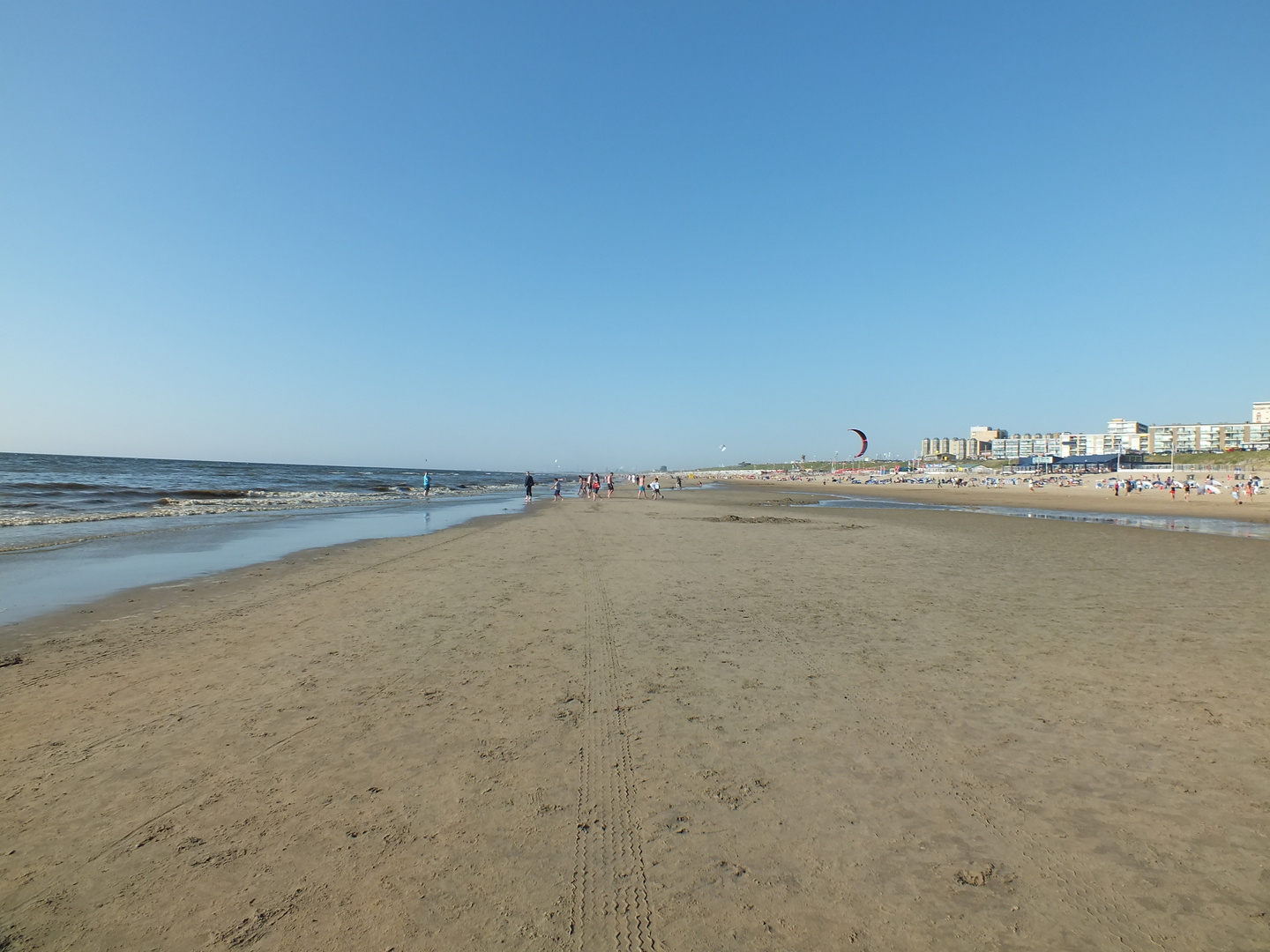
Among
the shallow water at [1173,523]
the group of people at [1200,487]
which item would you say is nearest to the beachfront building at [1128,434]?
the group of people at [1200,487]

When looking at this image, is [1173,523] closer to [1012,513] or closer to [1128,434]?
[1012,513]

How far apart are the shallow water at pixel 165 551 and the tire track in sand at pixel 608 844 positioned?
845 cm

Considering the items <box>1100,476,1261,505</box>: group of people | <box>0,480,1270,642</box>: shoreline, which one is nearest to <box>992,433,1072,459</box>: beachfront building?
<box>1100,476,1261,505</box>: group of people

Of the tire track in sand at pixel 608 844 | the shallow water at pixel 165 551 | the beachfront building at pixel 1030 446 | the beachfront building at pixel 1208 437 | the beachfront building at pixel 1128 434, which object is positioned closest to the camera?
the tire track in sand at pixel 608 844

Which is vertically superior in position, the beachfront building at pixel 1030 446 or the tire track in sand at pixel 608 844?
the beachfront building at pixel 1030 446

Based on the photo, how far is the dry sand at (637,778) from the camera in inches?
101

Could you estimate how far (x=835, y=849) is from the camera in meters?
3.01

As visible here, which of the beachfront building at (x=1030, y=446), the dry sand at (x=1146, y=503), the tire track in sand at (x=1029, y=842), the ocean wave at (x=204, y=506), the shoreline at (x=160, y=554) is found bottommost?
the dry sand at (x=1146, y=503)

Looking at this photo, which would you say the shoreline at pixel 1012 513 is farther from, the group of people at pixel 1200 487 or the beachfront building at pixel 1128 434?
the beachfront building at pixel 1128 434

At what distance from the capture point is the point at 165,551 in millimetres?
13742

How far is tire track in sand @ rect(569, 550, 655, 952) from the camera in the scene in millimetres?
2494

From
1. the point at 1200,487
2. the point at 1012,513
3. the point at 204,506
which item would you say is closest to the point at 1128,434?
the point at 1200,487

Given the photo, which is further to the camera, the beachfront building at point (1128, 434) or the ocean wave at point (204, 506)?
the beachfront building at point (1128, 434)

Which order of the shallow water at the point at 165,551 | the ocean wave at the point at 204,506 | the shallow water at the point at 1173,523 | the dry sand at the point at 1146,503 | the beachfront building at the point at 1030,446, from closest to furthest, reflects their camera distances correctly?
the shallow water at the point at 165,551 → the shallow water at the point at 1173,523 → the ocean wave at the point at 204,506 → the dry sand at the point at 1146,503 → the beachfront building at the point at 1030,446
